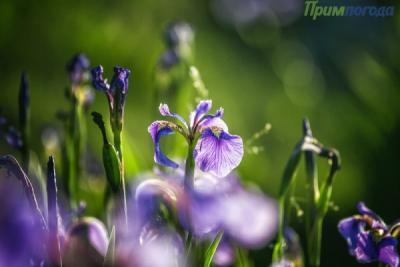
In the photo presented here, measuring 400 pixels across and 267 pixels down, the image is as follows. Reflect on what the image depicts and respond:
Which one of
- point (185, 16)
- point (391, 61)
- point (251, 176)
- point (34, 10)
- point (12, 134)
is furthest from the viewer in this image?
point (185, 16)

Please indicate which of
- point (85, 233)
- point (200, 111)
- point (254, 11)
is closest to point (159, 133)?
point (200, 111)

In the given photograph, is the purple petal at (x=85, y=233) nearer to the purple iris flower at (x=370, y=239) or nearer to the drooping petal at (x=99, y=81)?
the drooping petal at (x=99, y=81)

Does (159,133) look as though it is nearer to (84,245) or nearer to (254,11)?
(84,245)

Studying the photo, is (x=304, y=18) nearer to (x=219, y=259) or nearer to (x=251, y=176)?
(x=251, y=176)

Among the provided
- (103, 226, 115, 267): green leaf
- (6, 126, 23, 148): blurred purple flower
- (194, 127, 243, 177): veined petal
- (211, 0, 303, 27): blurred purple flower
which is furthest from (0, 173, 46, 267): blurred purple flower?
(211, 0, 303, 27): blurred purple flower

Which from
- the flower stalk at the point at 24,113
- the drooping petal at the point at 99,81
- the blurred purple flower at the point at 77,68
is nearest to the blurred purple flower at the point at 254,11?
the blurred purple flower at the point at 77,68

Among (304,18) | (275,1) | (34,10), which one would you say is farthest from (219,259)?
(275,1)
